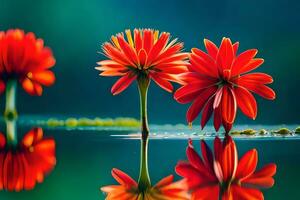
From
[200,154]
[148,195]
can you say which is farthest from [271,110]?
[148,195]

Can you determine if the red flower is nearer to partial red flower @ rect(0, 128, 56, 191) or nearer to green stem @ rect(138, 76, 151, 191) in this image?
green stem @ rect(138, 76, 151, 191)

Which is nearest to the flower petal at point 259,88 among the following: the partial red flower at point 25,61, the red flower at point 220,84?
the red flower at point 220,84

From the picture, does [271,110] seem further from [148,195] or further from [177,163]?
[148,195]

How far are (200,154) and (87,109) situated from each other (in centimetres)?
39

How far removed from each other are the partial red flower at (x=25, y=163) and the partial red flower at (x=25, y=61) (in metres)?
0.26

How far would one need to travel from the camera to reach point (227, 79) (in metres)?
0.57

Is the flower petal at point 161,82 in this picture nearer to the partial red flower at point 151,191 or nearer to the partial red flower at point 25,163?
the partial red flower at point 25,163

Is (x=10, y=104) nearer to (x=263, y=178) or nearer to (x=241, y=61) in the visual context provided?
(x=241, y=61)

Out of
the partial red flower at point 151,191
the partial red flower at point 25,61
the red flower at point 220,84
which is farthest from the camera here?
the partial red flower at point 25,61

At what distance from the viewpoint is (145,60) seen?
23.1 inches

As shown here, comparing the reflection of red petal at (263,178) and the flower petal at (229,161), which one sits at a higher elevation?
the flower petal at (229,161)

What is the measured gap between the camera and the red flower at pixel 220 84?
1.88 ft

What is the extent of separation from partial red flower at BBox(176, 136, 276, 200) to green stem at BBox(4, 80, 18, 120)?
17.7 inches

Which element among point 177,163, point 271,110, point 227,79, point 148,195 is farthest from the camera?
point 271,110
